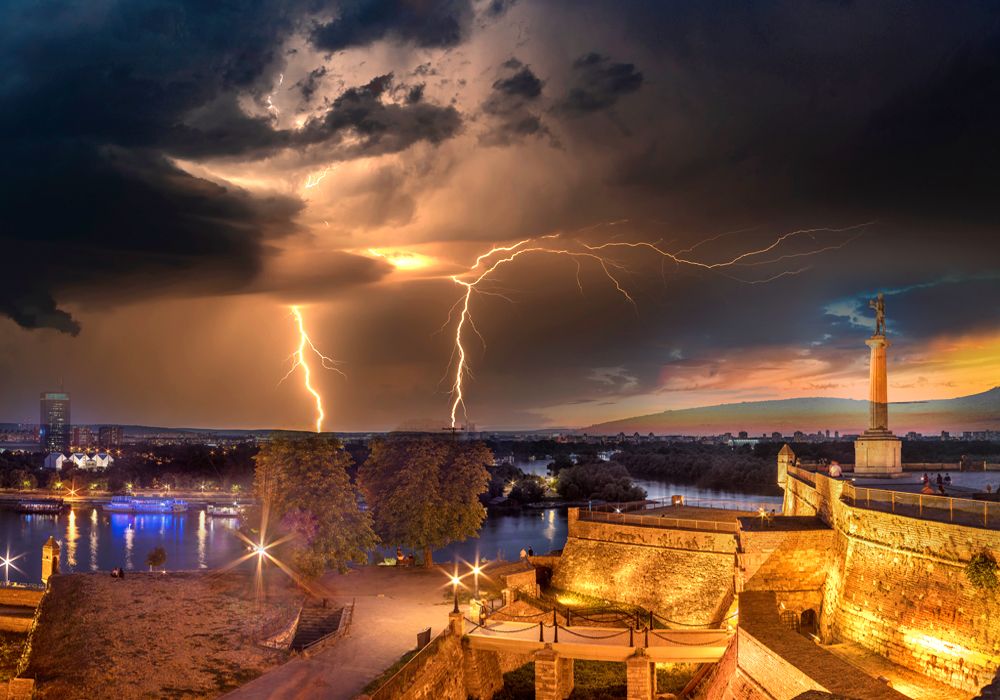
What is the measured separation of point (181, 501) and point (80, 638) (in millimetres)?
94012

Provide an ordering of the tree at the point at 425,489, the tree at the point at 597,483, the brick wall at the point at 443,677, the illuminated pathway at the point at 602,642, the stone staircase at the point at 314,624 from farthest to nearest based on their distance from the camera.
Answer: the tree at the point at 597,483
the tree at the point at 425,489
the stone staircase at the point at 314,624
the illuminated pathway at the point at 602,642
the brick wall at the point at 443,677

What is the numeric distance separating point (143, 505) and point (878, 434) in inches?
4198

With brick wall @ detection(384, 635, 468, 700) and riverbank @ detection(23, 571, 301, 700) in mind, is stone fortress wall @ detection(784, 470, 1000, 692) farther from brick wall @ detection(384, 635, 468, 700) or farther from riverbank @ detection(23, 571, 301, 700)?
riverbank @ detection(23, 571, 301, 700)

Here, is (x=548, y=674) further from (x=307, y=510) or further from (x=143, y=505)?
(x=143, y=505)

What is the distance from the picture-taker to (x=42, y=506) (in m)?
106

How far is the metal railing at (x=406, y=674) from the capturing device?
16.5m

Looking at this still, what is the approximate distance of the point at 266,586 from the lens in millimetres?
27797

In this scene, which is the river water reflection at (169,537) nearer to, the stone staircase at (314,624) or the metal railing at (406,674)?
the stone staircase at (314,624)

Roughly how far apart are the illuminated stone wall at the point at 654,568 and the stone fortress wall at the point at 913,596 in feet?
12.1

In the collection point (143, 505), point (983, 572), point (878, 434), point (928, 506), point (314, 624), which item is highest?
point (878, 434)

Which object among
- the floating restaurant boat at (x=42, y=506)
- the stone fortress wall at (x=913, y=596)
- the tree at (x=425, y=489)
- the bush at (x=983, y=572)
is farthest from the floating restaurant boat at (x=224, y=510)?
the bush at (x=983, y=572)

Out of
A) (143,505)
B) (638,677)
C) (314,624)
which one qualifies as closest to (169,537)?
(143,505)

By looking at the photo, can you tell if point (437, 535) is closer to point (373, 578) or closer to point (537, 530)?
point (373, 578)

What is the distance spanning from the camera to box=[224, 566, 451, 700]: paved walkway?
58.9ft
